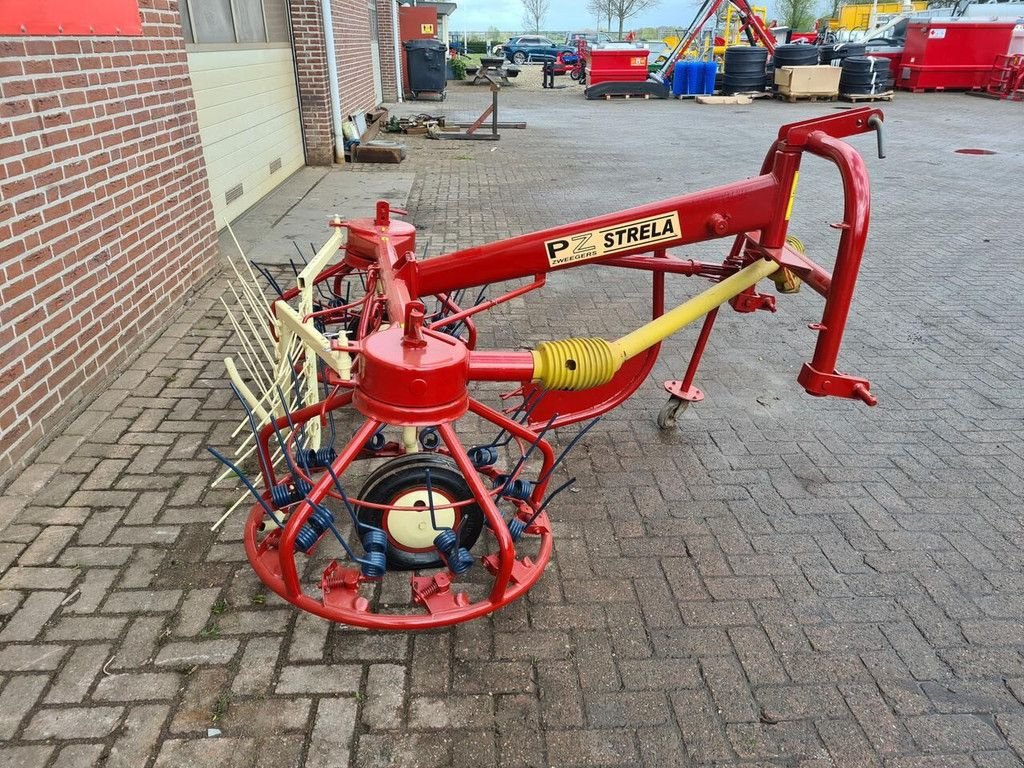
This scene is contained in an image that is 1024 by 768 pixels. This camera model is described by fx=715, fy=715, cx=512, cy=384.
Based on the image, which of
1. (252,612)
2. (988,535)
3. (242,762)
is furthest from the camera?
(988,535)

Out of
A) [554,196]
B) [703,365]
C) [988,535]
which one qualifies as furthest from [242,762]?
[554,196]

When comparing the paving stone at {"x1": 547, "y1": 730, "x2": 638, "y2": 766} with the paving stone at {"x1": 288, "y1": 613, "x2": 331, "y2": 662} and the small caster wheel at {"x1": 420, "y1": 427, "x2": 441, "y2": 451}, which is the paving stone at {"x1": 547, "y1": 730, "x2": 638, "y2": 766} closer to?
the paving stone at {"x1": 288, "y1": 613, "x2": 331, "y2": 662}

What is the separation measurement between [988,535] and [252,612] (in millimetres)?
3156

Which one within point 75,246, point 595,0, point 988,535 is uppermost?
point 595,0

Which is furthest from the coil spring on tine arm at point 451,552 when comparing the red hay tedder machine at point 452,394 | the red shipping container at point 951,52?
the red shipping container at point 951,52

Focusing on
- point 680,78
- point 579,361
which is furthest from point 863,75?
point 579,361

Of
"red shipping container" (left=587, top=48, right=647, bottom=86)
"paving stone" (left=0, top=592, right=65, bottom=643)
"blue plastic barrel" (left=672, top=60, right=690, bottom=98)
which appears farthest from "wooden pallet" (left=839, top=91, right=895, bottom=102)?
"paving stone" (left=0, top=592, right=65, bottom=643)

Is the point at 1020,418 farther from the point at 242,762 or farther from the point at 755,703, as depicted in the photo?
the point at 242,762

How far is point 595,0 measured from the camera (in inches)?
2405

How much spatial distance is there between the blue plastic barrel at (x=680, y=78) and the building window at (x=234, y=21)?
1577 centimetres

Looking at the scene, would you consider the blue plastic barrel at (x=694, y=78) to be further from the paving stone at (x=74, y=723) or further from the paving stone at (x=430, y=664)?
the paving stone at (x=74, y=723)

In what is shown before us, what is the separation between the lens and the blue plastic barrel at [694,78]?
73.4ft

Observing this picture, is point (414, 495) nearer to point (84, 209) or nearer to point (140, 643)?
point (140, 643)

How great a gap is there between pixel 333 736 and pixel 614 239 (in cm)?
207
